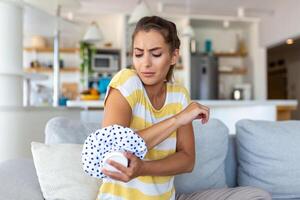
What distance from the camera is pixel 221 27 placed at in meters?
7.46

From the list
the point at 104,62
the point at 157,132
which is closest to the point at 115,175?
the point at 157,132

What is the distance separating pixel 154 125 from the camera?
1022mm

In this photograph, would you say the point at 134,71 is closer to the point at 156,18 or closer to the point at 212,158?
the point at 156,18

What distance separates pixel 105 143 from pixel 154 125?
20 cm

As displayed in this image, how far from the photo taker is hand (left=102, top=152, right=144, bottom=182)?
87 cm

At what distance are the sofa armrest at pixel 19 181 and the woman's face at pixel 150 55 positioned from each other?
27.5 inches

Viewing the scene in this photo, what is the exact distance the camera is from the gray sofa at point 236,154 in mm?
1707

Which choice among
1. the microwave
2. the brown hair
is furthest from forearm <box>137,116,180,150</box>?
the microwave

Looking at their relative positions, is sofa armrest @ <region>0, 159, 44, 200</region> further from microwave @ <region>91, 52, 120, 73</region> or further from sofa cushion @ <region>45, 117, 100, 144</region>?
microwave @ <region>91, 52, 120, 73</region>

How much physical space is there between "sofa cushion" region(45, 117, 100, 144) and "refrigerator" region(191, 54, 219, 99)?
5266 mm

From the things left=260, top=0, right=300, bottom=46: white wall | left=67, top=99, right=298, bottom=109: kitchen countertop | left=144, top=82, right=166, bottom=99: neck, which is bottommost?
left=67, top=99, right=298, bottom=109: kitchen countertop

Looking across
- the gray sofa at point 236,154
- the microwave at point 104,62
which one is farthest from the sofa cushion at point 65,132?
the microwave at point 104,62

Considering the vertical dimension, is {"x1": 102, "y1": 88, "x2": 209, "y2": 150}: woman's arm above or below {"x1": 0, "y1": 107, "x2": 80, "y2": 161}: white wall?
above

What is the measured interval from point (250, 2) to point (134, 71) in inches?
229
